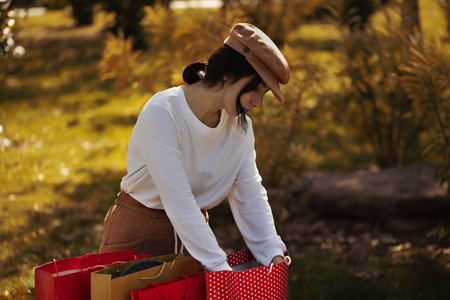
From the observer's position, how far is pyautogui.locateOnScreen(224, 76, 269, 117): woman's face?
2502mm

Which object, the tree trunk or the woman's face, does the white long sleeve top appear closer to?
the woman's face

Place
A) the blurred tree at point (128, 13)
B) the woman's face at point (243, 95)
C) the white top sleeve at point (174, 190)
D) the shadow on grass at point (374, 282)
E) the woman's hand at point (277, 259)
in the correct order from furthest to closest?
the blurred tree at point (128, 13)
the shadow on grass at point (374, 282)
the woman's hand at point (277, 259)
the woman's face at point (243, 95)
the white top sleeve at point (174, 190)

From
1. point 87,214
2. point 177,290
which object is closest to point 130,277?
point 177,290

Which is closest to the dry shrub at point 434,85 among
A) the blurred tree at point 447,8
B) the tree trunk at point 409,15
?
the tree trunk at point 409,15

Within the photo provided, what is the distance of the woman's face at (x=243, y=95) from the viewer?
2.50 metres

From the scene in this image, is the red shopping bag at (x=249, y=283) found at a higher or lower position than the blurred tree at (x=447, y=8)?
lower

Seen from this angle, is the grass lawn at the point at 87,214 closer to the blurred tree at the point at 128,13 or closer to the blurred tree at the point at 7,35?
the blurred tree at the point at 7,35

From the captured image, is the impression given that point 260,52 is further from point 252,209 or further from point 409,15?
point 409,15

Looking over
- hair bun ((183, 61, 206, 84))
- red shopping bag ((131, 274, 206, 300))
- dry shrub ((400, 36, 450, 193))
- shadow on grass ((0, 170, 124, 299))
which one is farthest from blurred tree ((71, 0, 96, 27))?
red shopping bag ((131, 274, 206, 300))

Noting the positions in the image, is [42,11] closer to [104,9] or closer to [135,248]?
[104,9]

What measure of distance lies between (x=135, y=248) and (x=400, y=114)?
4.14 metres

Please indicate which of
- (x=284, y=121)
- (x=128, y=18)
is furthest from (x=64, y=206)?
(x=128, y=18)

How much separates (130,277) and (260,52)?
1.10 meters

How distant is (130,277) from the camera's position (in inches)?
85.9
